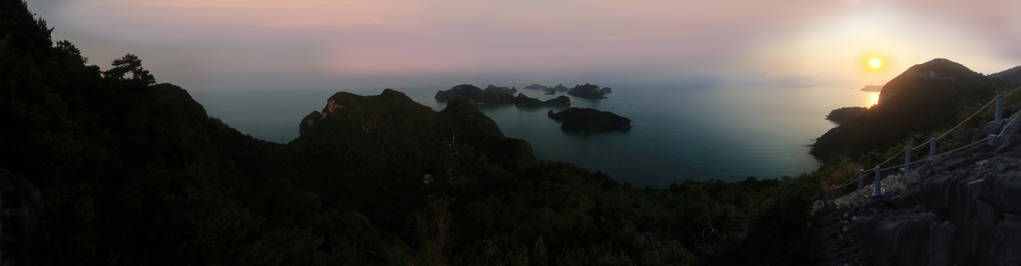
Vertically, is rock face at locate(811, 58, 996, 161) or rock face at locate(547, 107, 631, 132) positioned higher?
rock face at locate(811, 58, 996, 161)

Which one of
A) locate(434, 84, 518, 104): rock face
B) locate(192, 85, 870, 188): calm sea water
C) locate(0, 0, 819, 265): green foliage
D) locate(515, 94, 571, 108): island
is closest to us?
locate(0, 0, 819, 265): green foliage

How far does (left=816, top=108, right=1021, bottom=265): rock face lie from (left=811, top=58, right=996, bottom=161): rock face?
151ft

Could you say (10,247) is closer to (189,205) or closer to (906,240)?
(189,205)

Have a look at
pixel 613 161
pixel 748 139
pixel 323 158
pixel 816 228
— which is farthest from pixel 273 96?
pixel 816 228

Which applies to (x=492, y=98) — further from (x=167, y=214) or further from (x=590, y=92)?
(x=167, y=214)

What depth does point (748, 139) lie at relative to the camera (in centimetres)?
8406

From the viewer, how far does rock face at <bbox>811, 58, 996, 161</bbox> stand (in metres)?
44.3

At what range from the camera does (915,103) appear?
4875 centimetres

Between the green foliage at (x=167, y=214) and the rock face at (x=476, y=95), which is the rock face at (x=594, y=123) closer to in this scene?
the rock face at (x=476, y=95)

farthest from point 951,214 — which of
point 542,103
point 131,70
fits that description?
point 542,103

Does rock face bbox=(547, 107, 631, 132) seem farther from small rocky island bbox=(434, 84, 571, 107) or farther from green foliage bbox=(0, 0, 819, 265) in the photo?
green foliage bbox=(0, 0, 819, 265)

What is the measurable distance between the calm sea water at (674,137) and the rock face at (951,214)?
5658 cm

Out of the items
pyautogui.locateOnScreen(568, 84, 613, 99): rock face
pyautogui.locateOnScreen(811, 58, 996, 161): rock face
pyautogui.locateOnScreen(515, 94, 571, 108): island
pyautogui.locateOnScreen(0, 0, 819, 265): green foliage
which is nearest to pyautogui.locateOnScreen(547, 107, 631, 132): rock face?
pyautogui.locateOnScreen(811, 58, 996, 161): rock face

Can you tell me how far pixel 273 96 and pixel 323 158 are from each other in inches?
4923
